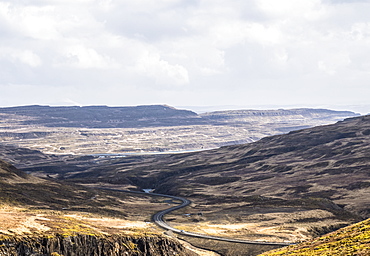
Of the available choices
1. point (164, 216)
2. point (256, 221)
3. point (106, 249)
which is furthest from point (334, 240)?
point (164, 216)

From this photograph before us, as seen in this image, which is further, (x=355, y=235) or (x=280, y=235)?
(x=280, y=235)

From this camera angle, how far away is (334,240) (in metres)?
90.0

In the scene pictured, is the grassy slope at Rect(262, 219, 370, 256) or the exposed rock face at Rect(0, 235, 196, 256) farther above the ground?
the grassy slope at Rect(262, 219, 370, 256)

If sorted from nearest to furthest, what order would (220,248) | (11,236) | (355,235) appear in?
(355,235) < (11,236) < (220,248)

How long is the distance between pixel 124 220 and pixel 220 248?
44.6 meters

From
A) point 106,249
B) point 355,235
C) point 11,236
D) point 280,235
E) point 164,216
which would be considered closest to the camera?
point 355,235

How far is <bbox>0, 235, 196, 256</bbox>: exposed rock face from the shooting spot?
3893 inches

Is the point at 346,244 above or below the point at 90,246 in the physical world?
above

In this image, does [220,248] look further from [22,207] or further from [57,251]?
[22,207]

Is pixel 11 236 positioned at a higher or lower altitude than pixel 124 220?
higher

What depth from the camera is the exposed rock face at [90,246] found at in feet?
324

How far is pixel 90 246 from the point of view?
11012cm

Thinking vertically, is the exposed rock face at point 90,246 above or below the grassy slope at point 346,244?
below

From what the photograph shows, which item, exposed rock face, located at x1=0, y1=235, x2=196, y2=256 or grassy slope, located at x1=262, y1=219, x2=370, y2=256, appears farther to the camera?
exposed rock face, located at x1=0, y1=235, x2=196, y2=256
